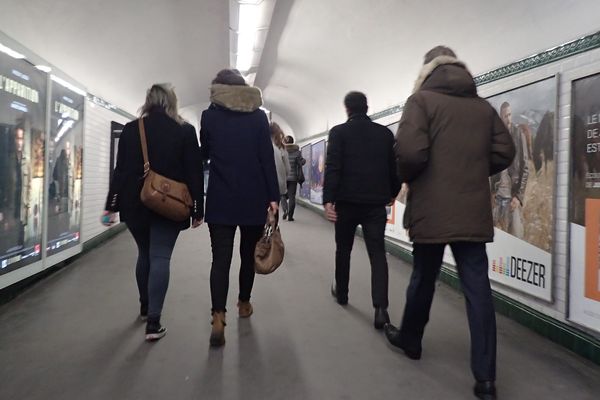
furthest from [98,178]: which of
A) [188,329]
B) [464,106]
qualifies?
[464,106]

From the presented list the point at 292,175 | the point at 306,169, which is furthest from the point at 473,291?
the point at 306,169

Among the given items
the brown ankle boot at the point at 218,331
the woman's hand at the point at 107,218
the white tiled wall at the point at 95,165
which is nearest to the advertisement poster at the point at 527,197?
the brown ankle boot at the point at 218,331

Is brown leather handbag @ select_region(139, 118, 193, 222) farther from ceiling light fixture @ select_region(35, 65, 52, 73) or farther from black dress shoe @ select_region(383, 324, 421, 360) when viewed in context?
ceiling light fixture @ select_region(35, 65, 52, 73)

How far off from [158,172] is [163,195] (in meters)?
0.19

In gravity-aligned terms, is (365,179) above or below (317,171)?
below

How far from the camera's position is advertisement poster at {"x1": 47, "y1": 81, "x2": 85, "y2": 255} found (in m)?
4.17

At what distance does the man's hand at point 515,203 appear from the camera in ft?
10.7

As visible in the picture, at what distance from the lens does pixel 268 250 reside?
270 centimetres

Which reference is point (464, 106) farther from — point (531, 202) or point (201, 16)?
point (201, 16)

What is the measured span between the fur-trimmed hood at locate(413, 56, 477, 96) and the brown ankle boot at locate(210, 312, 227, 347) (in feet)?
6.08

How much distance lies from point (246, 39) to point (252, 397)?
6448mm

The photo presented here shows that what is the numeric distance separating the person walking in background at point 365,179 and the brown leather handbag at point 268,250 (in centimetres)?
49

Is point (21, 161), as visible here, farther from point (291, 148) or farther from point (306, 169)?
point (306, 169)

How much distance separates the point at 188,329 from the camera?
279 centimetres
